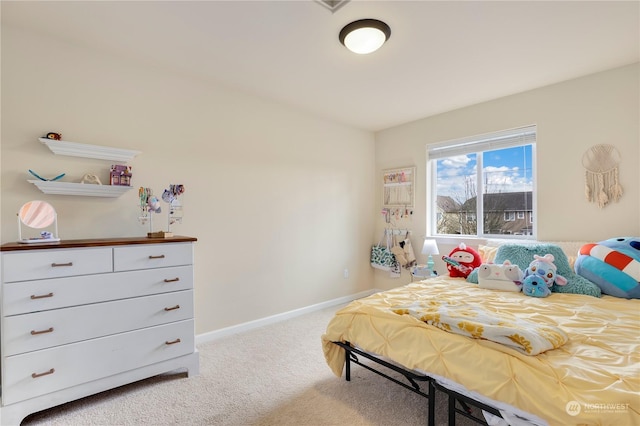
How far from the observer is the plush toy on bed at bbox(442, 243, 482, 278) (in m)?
2.83

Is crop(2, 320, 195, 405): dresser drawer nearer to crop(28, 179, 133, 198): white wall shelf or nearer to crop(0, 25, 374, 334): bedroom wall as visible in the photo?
crop(0, 25, 374, 334): bedroom wall

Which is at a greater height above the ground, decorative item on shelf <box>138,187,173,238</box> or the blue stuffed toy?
decorative item on shelf <box>138,187,173,238</box>

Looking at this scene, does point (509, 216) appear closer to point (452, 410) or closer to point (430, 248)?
point (430, 248)

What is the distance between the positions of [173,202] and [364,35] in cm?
198

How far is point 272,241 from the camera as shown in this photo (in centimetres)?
329

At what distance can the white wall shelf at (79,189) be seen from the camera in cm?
199

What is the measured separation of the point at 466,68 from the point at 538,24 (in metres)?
0.61

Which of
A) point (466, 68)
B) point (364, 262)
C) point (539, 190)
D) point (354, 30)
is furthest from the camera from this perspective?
point (364, 262)

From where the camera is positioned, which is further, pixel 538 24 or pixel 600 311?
pixel 538 24

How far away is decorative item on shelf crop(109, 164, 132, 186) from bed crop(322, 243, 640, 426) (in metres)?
1.93

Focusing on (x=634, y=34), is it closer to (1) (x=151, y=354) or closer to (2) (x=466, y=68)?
(2) (x=466, y=68)

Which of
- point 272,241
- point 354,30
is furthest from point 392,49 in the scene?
point 272,241

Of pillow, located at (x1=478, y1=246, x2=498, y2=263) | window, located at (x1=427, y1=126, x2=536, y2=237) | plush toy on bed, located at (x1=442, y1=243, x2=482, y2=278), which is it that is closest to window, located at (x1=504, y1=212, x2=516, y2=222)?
window, located at (x1=427, y1=126, x2=536, y2=237)

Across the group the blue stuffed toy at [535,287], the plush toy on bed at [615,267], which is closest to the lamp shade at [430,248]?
the blue stuffed toy at [535,287]
